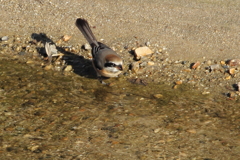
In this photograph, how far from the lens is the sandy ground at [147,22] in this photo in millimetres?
9367

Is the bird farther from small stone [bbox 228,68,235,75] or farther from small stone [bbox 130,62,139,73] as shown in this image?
small stone [bbox 228,68,235,75]

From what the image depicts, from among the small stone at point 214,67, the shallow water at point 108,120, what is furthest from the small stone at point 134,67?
the small stone at point 214,67

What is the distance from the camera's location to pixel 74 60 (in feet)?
30.2

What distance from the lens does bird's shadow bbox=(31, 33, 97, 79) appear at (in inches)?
344

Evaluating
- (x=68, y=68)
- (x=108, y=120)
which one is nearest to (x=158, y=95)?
(x=108, y=120)

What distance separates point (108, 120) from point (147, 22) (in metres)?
4.34

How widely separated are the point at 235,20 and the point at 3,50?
223 inches

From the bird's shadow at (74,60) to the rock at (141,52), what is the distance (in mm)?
1002

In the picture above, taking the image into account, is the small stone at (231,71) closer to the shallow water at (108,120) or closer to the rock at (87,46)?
the shallow water at (108,120)

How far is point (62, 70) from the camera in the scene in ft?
29.0

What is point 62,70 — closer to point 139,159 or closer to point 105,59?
point 105,59

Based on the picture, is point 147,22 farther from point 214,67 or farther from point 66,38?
point 214,67

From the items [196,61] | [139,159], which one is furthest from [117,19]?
[139,159]

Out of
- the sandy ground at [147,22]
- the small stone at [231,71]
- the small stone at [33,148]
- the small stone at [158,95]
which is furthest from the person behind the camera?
the sandy ground at [147,22]
